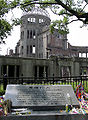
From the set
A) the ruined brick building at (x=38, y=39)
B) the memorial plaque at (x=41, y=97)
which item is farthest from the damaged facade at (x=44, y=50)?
the memorial plaque at (x=41, y=97)

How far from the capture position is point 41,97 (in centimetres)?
622

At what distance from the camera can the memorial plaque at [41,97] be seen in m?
5.87

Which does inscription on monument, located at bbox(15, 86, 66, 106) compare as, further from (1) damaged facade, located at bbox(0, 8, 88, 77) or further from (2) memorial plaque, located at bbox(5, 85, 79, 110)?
(1) damaged facade, located at bbox(0, 8, 88, 77)

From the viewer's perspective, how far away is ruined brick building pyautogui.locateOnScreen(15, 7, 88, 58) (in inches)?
2008

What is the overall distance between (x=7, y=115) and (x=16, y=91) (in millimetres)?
1626

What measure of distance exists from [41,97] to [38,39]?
51.2m

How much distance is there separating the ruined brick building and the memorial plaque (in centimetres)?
4332

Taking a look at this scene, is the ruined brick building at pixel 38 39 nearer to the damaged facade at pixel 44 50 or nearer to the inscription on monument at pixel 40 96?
the damaged facade at pixel 44 50

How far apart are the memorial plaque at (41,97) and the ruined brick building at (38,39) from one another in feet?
142

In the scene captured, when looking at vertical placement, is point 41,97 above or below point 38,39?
below

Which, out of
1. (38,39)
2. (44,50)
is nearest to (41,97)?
(44,50)

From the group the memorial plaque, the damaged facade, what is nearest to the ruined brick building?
the damaged facade

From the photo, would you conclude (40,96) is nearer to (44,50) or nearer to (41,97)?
(41,97)

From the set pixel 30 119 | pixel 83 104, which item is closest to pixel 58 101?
pixel 83 104
